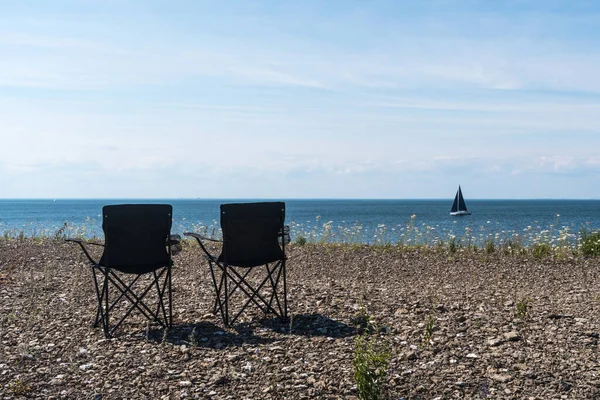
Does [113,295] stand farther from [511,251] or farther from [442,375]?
[511,251]

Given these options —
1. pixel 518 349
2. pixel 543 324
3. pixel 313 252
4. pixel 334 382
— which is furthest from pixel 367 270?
pixel 334 382

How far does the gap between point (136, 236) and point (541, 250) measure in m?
7.48

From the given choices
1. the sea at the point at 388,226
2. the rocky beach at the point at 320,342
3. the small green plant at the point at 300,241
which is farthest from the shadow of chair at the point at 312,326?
the small green plant at the point at 300,241

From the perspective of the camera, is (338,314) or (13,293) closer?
(338,314)

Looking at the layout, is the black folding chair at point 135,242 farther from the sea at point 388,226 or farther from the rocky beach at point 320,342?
the sea at point 388,226

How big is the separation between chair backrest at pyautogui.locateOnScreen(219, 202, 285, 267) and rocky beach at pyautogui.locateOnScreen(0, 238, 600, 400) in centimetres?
59

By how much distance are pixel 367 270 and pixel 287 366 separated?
492 centimetres

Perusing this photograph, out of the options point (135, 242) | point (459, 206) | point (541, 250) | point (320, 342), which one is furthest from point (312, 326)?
point (459, 206)

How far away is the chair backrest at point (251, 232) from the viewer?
5.95 metres

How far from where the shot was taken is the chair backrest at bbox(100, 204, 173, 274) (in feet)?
18.9

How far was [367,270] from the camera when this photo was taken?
9.41 m

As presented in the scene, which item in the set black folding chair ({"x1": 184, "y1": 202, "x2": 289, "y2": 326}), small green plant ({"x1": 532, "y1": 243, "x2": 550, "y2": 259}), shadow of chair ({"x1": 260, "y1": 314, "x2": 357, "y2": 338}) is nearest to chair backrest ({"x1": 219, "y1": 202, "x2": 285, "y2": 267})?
black folding chair ({"x1": 184, "y1": 202, "x2": 289, "y2": 326})

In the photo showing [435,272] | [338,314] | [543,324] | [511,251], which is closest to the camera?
[543,324]

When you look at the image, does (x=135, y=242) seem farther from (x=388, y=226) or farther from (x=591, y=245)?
(x=388, y=226)
